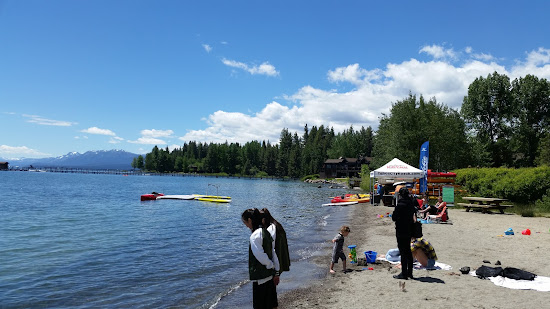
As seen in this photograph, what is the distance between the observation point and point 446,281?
885cm

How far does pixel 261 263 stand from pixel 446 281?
18.9 ft

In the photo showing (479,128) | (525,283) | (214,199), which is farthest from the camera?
(479,128)

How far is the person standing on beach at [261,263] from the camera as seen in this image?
5.38 m

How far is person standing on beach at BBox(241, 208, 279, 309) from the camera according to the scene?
5.38 metres

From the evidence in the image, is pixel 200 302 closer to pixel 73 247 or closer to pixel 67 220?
pixel 73 247

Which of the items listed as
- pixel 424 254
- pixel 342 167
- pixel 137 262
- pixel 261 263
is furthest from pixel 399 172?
pixel 342 167

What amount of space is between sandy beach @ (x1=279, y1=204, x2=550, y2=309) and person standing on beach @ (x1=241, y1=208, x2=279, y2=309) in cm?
305

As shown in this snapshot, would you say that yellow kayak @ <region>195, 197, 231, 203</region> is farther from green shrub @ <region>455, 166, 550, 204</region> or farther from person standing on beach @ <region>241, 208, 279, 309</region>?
person standing on beach @ <region>241, 208, 279, 309</region>

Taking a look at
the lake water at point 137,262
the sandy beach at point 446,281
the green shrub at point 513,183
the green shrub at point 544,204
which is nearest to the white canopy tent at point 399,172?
the lake water at point 137,262

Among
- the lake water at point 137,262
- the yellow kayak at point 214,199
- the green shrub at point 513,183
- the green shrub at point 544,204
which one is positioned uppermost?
the green shrub at point 513,183

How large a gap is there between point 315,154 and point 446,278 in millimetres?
139722

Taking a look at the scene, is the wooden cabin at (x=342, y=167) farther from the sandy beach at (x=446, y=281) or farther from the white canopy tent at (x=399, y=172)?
the sandy beach at (x=446, y=281)

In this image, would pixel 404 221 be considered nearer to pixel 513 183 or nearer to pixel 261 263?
pixel 261 263

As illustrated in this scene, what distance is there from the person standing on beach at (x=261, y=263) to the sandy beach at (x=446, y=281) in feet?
10.00
